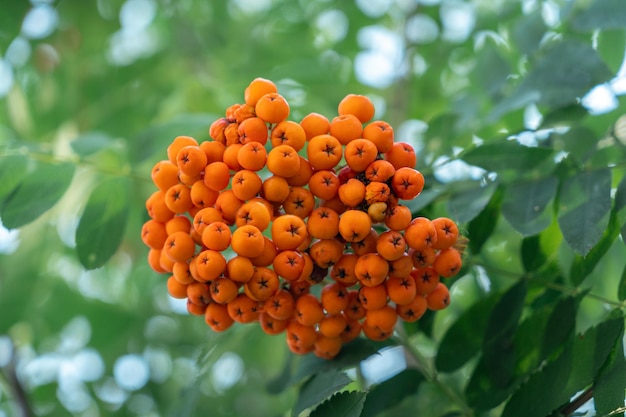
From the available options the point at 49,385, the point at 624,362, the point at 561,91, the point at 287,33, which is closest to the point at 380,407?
the point at 624,362

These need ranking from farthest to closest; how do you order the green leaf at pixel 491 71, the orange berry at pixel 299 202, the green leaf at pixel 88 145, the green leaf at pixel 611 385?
the green leaf at pixel 491 71
the green leaf at pixel 88 145
the orange berry at pixel 299 202
the green leaf at pixel 611 385

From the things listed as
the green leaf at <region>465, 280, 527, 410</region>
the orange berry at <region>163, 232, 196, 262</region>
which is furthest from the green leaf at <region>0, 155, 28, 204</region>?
the green leaf at <region>465, 280, 527, 410</region>

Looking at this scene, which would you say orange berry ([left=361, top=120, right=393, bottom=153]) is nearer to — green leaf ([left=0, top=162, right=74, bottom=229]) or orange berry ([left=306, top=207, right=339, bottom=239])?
orange berry ([left=306, top=207, right=339, bottom=239])

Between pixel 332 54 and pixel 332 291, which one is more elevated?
Answer: pixel 332 291

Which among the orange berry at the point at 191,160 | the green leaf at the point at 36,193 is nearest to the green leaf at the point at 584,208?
the orange berry at the point at 191,160

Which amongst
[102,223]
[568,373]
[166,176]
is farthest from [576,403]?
[102,223]

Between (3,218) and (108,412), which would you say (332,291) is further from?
(108,412)

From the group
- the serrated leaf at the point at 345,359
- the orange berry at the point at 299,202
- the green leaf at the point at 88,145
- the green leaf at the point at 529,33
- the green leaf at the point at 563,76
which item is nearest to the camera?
the orange berry at the point at 299,202

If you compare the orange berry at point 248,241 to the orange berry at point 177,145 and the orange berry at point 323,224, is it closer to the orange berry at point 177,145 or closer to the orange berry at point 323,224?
the orange berry at point 323,224
